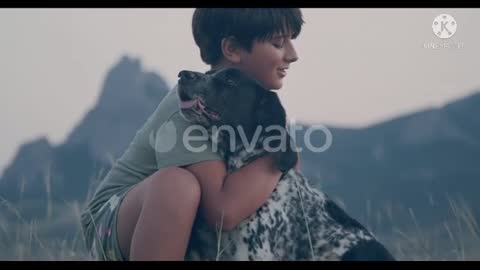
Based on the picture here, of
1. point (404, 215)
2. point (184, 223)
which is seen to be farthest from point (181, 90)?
point (404, 215)

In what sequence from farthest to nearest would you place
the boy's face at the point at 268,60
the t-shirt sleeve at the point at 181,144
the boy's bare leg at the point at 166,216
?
the boy's face at the point at 268,60 < the t-shirt sleeve at the point at 181,144 < the boy's bare leg at the point at 166,216

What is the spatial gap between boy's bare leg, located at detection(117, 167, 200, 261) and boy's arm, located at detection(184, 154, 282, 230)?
5 cm

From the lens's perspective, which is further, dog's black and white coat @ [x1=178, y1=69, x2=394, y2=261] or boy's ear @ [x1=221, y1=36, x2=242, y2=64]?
boy's ear @ [x1=221, y1=36, x2=242, y2=64]

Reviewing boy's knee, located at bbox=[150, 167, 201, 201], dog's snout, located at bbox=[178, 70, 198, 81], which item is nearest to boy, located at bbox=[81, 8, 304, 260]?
boy's knee, located at bbox=[150, 167, 201, 201]

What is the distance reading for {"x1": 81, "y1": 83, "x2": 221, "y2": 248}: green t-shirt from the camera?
3.06 m

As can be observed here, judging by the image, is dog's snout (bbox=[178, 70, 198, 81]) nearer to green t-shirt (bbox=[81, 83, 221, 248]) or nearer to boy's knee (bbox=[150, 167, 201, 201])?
green t-shirt (bbox=[81, 83, 221, 248])

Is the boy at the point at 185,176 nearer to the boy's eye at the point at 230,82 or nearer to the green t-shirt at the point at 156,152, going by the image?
the green t-shirt at the point at 156,152

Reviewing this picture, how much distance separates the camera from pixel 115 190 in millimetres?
3418

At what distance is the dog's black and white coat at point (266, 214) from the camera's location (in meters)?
3.08

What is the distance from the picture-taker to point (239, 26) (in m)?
3.46

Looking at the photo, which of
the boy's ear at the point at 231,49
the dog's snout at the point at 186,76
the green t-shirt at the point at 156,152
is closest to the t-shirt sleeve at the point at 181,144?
the green t-shirt at the point at 156,152

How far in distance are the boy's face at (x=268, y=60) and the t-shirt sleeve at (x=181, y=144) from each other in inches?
16.4
